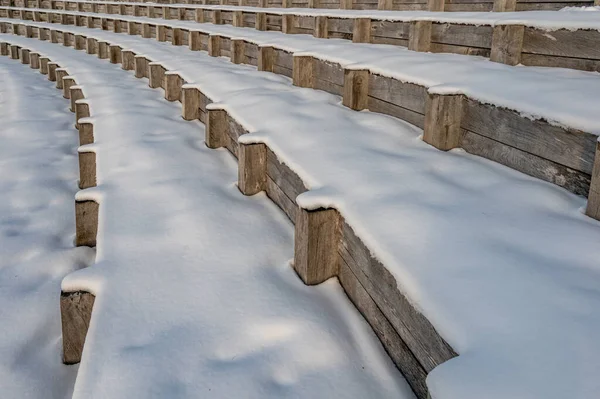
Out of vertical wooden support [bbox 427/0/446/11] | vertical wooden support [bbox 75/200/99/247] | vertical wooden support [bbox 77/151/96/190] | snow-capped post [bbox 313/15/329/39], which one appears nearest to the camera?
vertical wooden support [bbox 75/200/99/247]

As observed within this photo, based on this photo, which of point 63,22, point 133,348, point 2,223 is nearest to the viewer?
point 133,348

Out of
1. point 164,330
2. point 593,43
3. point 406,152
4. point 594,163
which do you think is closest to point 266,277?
point 164,330

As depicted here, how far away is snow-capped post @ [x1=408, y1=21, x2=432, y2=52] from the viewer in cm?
512

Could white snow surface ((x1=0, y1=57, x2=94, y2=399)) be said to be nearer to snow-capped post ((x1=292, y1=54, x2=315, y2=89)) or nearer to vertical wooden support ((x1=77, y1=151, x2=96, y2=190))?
vertical wooden support ((x1=77, y1=151, x2=96, y2=190))

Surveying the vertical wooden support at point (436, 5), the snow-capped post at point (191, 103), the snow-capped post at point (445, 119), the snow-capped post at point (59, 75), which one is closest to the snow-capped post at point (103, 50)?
the snow-capped post at point (59, 75)

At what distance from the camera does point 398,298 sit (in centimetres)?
200

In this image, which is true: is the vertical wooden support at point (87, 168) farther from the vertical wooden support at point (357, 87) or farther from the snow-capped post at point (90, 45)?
the snow-capped post at point (90, 45)

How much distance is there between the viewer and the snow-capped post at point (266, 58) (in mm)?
6570

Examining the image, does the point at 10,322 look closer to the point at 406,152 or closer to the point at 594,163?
the point at 406,152

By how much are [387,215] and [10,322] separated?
226cm

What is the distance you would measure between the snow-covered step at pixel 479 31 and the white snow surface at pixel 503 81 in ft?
0.39

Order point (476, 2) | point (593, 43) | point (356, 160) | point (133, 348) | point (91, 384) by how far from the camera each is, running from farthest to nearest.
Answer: point (476, 2), point (593, 43), point (356, 160), point (133, 348), point (91, 384)

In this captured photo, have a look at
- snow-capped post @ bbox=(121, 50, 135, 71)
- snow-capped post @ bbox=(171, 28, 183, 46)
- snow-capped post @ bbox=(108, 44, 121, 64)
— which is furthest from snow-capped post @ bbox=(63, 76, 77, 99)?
snow-capped post @ bbox=(171, 28, 183, 46)

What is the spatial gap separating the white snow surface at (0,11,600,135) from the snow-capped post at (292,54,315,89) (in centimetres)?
22
